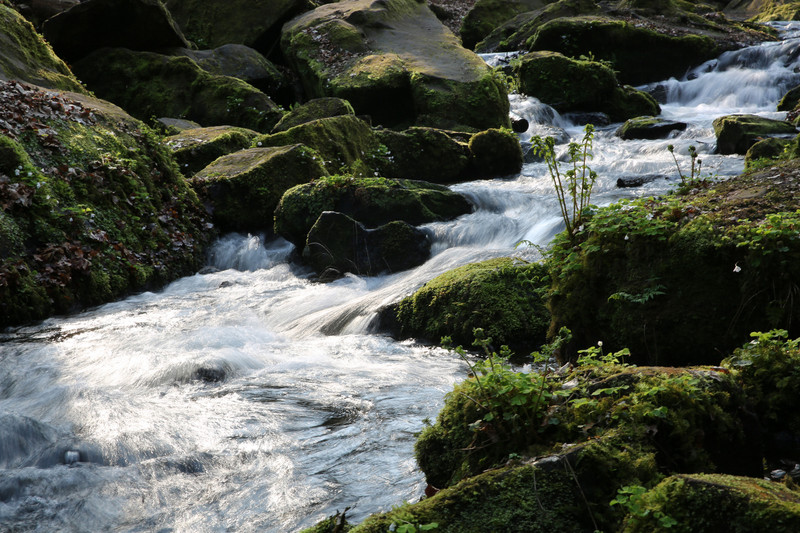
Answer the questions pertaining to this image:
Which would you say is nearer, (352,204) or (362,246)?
(362,246)

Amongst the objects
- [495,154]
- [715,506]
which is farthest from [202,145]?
[715,506]

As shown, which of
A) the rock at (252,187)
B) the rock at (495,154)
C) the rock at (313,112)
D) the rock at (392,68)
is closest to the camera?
the rock at (252,187)

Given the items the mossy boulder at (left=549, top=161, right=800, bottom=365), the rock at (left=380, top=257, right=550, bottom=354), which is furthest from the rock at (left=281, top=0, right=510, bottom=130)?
the mossy boulder at (left=549, top=161, right=800, bottom=365)

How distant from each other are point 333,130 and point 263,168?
2.01m

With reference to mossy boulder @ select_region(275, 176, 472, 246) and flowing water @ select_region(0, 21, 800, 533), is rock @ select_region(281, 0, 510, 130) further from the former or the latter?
flowing water @ select_region(0, 21, 800, 533)

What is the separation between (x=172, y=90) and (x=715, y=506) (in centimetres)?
1678

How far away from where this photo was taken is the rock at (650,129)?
51.8 ft

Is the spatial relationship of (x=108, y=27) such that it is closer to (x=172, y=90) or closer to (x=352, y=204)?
(x=172, y=90)

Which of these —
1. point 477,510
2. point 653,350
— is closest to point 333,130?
point 653,350

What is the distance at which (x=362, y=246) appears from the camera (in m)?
9.48

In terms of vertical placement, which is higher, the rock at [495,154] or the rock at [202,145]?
the rock at [202,145]

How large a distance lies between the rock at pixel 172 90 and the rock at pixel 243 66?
170 centimetres

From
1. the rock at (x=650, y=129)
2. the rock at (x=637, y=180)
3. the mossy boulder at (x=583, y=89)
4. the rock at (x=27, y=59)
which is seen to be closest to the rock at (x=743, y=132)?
the rock at (x=650, y=129)

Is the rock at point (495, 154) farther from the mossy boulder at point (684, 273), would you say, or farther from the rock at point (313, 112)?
the mossy boulder at point (684, 273)
